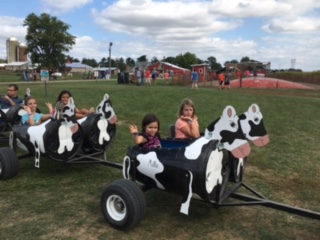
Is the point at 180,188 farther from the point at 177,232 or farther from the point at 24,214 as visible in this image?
the point at 24,214

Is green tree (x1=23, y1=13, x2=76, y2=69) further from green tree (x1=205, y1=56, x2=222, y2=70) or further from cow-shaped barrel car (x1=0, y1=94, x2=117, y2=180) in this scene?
cow-shaped barrel car (x1=0, y1=94, x2=117, y2=180)

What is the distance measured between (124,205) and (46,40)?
2560 inches

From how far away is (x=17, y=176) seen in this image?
5438mm

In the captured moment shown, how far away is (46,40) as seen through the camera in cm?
6334

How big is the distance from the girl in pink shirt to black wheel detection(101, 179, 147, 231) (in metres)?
1.16

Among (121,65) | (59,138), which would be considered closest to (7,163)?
(59,138)

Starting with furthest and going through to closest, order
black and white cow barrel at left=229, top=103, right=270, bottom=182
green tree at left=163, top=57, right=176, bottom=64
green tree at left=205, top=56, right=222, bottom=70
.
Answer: green tree at left=163, top=57, right=176, bottom=64 < green tree at left=205, top=56, right=222, bottom=70 < black and white cow barrel at left=229, top=103, right=270, bottom=182

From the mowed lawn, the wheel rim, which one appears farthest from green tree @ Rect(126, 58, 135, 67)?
the wheel rim

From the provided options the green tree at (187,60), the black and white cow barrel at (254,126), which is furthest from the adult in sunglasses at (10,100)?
the green tree at (187,60)

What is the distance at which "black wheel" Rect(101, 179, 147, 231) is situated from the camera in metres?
3.58

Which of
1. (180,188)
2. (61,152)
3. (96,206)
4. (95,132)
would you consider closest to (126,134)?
(95,132)

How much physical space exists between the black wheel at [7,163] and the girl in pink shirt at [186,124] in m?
2.51

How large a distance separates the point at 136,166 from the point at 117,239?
33.1 inches

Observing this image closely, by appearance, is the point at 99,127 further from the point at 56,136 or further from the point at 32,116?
the point at 32,116
